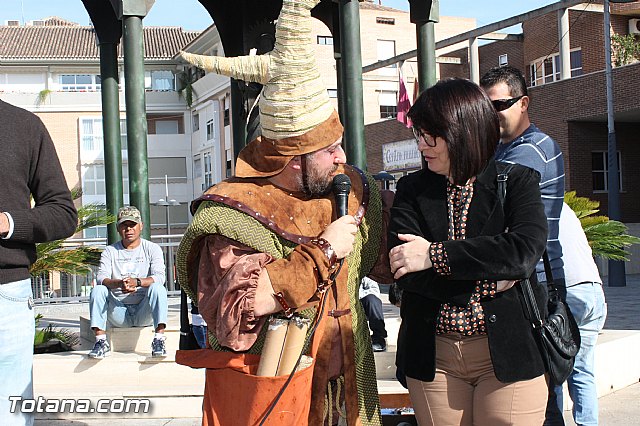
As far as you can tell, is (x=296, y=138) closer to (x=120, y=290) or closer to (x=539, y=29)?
(x=120, y=290)

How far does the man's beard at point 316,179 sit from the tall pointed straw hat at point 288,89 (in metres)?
0.06

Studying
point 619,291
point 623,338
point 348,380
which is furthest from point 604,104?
point 348,380

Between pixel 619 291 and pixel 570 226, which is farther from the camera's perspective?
pixel 619 291

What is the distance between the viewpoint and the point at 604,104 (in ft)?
77.7

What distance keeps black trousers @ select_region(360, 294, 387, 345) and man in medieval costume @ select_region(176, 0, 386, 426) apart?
12.0 feet

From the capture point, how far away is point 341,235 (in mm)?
2730

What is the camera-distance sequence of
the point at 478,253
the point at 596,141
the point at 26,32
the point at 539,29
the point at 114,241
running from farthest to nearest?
the point at 26,32 < the point at 539,29 < the point at 596,141 < the point at 114,241 < the point at 478,253

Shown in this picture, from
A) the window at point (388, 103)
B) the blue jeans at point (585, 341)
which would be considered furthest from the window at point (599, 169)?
the blue jeans at point (585, 341)

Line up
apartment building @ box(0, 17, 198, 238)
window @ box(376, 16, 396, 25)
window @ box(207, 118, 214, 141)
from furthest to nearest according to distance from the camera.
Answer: apartment building @ box(0, 17, 198, 238)
window @ box(207, 118, 214, 141)
window @ box(376, 16, 396, 25)

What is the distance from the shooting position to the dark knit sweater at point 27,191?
2998 mm

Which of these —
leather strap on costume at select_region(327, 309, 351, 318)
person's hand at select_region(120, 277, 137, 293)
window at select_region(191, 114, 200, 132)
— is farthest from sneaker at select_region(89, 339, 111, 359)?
window at select_region(191, 114, 200, 132)

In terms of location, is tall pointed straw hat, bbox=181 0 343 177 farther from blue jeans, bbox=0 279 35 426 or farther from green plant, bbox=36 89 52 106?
green plant, bbox=36 89 52 106

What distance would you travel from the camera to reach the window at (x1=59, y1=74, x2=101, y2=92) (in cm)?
5550

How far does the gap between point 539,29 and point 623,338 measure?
26613 millimetres
